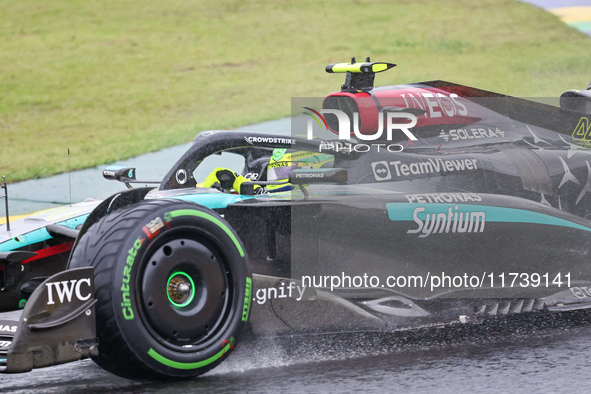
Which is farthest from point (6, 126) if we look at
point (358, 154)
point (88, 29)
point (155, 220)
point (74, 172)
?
point (155, 220)

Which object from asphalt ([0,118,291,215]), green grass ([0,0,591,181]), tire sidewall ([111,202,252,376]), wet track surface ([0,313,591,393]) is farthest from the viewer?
green grass ([0,0,591,181])

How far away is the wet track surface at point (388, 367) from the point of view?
3686 mm

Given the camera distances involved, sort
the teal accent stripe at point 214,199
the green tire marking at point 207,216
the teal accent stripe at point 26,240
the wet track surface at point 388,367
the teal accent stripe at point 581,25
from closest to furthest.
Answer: the green tire marking at point 207,216
the wet track surface at point 388,367
the teal accent stripe at point 214,199
the teal accent stripe at point 26,240
the teal accent stripe at point 581,25

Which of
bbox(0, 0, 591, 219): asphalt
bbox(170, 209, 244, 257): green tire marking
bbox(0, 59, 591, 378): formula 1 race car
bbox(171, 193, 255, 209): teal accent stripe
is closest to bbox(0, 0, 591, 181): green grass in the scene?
bbox(0, 0, 591, 219): asphalt

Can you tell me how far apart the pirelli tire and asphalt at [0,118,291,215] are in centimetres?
619

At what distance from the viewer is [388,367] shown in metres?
3.99

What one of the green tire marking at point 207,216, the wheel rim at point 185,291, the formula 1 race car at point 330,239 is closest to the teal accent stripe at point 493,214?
the formula 1 race car at point 330,239

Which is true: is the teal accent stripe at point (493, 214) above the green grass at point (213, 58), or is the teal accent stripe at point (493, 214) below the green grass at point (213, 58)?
below

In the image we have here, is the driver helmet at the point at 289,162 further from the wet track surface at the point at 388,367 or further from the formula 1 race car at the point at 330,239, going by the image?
the wet track surface at the point at 388,367

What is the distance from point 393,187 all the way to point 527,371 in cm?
131

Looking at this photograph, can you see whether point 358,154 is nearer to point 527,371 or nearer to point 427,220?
point 427,220

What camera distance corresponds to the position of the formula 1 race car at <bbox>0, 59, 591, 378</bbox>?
3.35 metres

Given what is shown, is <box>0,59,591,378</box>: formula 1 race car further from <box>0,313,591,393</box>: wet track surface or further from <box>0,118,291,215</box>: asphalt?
<box>0,118,291,215</box>: asphalt

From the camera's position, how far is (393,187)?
473cm
